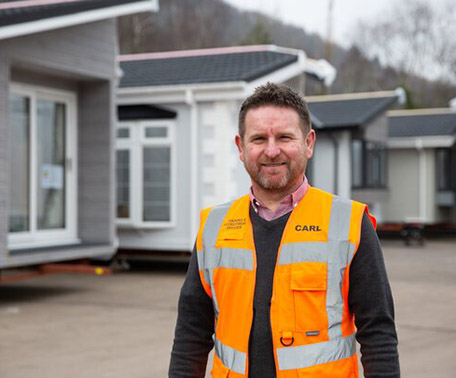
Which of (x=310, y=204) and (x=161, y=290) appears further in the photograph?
(x=161, y=290)

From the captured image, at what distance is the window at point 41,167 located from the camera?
35.3 feet

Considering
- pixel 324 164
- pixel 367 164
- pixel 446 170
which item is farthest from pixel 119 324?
pixel 446 170

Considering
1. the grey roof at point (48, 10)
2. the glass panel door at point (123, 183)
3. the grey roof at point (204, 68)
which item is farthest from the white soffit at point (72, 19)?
the glass panel door at point (123, 183)

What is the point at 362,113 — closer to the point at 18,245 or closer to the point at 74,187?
the point at 74,187

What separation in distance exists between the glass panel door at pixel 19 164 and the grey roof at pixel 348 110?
10.3 metres

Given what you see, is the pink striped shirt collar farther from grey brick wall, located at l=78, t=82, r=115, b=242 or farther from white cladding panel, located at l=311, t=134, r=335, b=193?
white cladding panel, located at l=311, t=134, r=335, b=193

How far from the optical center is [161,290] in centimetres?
1164

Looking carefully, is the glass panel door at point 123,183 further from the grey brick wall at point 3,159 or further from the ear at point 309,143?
the ear at point 309,143

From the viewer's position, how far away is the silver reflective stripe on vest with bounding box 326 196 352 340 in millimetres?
2463

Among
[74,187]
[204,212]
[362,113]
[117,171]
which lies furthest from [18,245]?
[362,113]

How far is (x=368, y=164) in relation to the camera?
22.3m

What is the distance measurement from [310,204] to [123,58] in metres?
14.8

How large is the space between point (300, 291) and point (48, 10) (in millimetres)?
9014

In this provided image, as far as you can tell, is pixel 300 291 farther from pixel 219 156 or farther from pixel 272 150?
pixel 219 156
